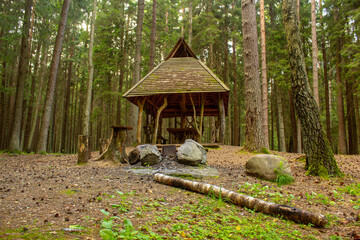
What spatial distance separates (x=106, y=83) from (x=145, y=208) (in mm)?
19690

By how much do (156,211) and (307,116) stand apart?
4.82 metres

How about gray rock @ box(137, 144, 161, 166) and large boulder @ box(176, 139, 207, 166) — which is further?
gray rock @ box(137, 144, 161, 166)

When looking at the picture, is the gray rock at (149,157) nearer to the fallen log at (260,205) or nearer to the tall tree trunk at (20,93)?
the fallen log at (260,205)

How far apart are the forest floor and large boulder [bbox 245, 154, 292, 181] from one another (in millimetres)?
439

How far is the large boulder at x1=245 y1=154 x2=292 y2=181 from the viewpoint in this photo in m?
5.18

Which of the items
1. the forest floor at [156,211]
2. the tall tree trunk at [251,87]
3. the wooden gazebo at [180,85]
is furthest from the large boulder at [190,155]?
the wooden gazebo at [180,85]

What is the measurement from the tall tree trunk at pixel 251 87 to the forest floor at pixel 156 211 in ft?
13.0

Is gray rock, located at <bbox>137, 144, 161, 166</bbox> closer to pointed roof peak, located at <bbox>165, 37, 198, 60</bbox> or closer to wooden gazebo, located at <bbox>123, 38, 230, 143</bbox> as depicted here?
wooden gazebo, located at <bbox>123, 38, 230, 143</bbox>

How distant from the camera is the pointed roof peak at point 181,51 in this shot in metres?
12.8

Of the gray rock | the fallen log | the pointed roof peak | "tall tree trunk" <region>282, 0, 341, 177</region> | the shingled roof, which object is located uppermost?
the pointed roof peak

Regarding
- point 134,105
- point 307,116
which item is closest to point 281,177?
point 307,116

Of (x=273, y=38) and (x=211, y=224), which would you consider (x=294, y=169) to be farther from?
(x=273, y=38)

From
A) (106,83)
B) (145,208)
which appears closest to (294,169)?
(145,208)

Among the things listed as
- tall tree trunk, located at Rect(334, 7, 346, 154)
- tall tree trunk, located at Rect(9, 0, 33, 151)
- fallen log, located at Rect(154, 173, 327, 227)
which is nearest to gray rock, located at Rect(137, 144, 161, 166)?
fallen log, located at Rect(154, 173, 327, 227)
